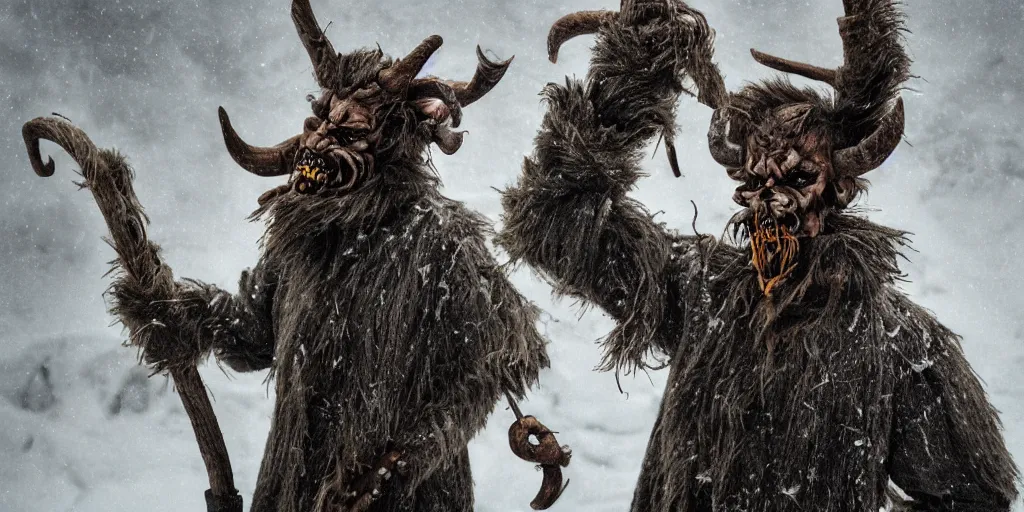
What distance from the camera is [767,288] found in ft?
6.09

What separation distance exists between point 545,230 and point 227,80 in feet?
3.40

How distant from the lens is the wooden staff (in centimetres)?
210

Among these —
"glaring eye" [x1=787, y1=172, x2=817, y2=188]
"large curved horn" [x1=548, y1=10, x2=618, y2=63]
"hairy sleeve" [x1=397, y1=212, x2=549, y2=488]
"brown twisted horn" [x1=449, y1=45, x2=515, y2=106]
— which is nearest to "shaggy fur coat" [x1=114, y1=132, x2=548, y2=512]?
A: "hairy sleeve" [x1=397, y1=212, x2=549, y2=488]

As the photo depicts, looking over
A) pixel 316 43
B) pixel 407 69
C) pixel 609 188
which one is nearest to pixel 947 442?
pixel 609 188

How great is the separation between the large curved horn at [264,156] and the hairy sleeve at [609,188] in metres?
0.31

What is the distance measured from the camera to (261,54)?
8.87 feet

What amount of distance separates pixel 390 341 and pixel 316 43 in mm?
404

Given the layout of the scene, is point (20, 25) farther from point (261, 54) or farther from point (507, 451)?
point (507, 451)

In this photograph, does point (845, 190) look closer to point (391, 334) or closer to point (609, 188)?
point (609, 188)

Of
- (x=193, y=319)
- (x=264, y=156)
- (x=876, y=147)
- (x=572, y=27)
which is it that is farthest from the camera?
(x=193, y=319)

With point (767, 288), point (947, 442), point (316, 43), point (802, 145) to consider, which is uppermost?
point (316, 43)

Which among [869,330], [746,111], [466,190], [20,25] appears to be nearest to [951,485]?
[869,330]

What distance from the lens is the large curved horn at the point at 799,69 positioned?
6.13ft

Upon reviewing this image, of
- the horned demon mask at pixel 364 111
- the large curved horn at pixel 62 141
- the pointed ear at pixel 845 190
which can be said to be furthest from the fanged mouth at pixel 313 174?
the pointed ear at pixel 845 190
